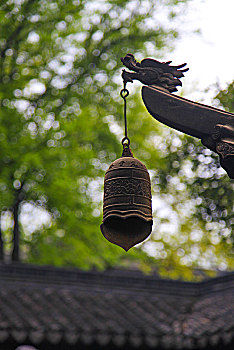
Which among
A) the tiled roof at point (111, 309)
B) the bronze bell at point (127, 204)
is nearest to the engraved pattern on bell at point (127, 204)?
the bronze bell at point (127, 204)

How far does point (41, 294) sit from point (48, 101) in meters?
3.08

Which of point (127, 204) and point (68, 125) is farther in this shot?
point (68, 125)

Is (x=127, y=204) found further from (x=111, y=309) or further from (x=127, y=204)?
(x=111, y=309)

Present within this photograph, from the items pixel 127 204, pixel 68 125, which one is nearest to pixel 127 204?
pixel 127 204

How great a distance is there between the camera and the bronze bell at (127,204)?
2.85 metres

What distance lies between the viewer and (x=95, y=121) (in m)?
8.33

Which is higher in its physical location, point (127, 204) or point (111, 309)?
point (111, 309)

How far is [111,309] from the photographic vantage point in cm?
801

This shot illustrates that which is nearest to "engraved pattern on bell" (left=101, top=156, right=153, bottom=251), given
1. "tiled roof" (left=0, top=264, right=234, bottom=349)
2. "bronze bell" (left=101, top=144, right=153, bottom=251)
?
"bronze bell" (left=101, top=144, right=153, bottom=251)

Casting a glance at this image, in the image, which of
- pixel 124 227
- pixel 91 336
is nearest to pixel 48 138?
pixel 91 336

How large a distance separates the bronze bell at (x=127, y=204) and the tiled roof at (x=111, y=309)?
4079 millimetres

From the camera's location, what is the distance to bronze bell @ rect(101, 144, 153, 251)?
2852 millimetres

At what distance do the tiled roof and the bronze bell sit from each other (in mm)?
4079

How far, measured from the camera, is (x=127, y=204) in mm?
2857
